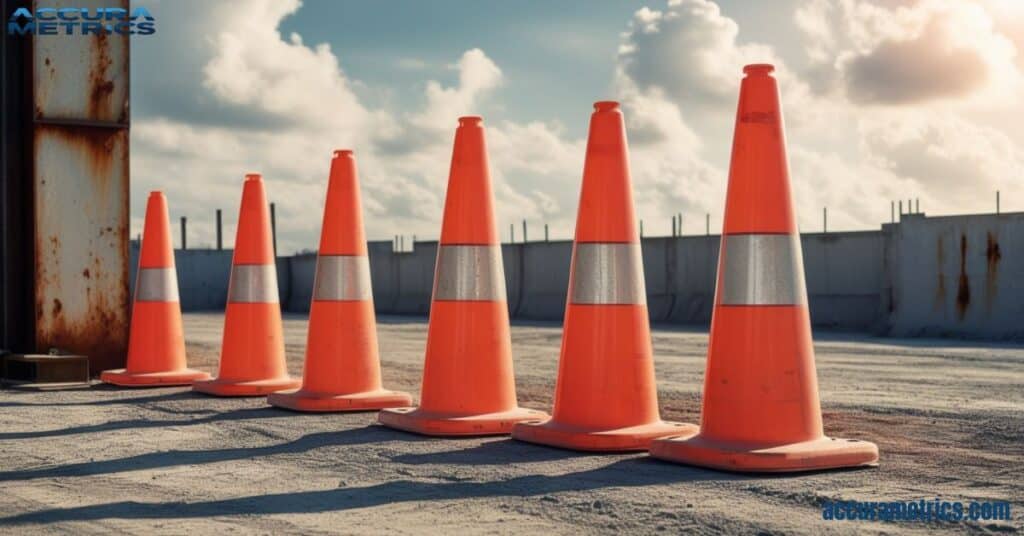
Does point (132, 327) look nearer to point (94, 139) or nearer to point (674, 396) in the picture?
point (94, 139)

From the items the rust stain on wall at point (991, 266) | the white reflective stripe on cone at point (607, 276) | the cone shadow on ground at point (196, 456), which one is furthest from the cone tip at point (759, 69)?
the rust stain on wall at point (991, 266)

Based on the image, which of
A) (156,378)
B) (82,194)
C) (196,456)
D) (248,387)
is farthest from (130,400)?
(196,456)

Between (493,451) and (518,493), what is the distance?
120 centimetres

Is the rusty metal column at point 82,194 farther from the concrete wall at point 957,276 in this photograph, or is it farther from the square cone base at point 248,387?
the concrete wall at point 957,276

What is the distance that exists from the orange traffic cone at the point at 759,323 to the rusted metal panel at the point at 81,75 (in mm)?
6950

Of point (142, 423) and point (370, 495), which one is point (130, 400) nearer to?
point (142, 423)

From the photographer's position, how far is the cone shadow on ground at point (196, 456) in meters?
5.43

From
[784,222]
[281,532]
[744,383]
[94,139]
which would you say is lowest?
[281,532]

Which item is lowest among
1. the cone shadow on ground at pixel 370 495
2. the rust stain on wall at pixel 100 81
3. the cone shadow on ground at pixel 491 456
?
the cone shadow on ground at pixel 370 495

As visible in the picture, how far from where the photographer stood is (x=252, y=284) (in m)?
8.94

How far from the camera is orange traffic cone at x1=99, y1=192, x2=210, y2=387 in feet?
31.9

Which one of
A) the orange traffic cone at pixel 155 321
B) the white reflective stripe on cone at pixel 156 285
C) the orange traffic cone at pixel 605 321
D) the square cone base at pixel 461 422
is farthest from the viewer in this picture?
the white reflective stripe on cone at pixel 156 285

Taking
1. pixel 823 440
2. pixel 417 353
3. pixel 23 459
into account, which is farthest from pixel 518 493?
pixel 417 353

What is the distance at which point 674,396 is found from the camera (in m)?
8.75
